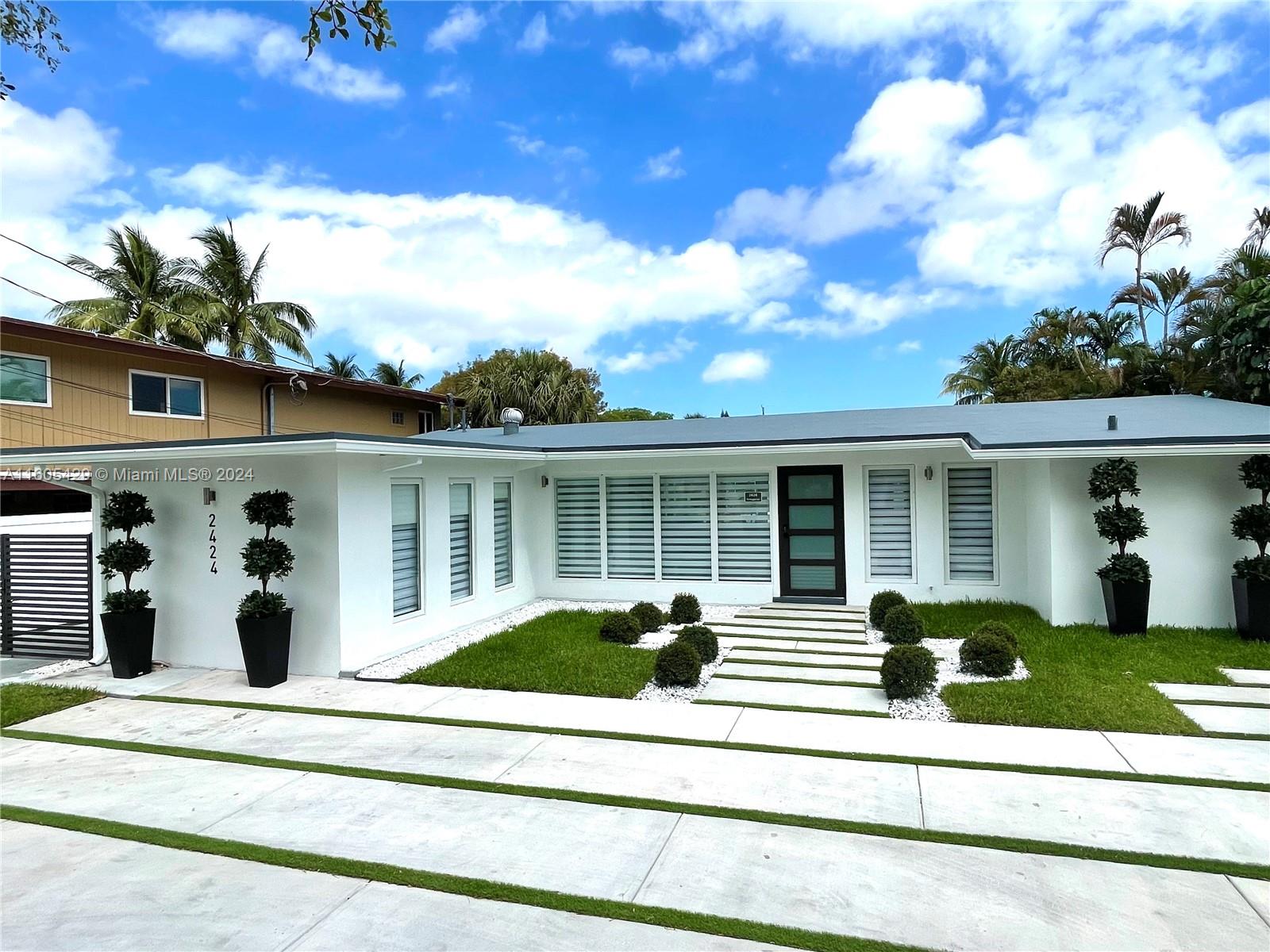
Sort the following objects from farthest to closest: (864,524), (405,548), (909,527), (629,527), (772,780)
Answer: (629,527)
(864,524)
(909,527)
(405,548)
(772,780)

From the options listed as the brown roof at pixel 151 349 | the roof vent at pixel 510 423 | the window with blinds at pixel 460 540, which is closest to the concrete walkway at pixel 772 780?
the window with blinds at pixel 460 540

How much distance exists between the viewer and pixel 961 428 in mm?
10258

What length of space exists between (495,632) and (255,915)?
5.83 meters

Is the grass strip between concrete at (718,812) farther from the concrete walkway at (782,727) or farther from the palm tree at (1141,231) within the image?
the palm tree at (1141,231)

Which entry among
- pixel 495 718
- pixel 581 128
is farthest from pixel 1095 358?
pixel 495 718

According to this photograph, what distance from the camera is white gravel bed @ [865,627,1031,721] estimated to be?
5.74 metres

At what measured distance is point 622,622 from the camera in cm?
836

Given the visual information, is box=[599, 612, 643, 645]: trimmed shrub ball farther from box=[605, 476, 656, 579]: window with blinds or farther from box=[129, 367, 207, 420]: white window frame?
box=[129, 367, 207, 420]: white window frame

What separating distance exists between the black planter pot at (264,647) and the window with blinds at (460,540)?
7.69 ft

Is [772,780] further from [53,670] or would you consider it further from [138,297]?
[138,297]

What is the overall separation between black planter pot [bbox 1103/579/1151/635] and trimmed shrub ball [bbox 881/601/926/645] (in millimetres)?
2062

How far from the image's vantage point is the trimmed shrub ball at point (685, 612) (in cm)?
942

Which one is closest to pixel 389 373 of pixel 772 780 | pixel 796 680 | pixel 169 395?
pixel 169 395

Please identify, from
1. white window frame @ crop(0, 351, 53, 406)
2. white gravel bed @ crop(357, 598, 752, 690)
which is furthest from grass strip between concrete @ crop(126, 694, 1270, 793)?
white window frame @ crop(0, 351, 53, 406)
